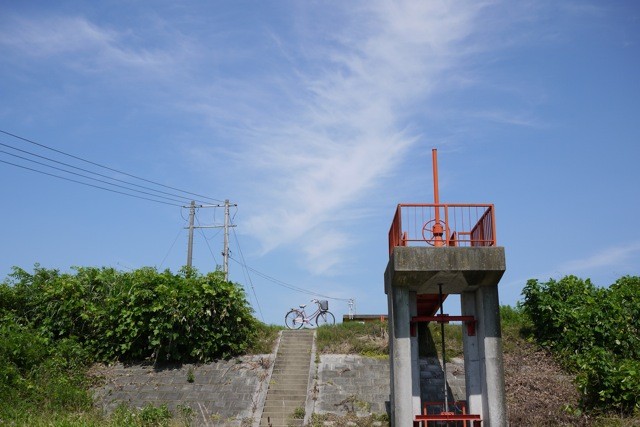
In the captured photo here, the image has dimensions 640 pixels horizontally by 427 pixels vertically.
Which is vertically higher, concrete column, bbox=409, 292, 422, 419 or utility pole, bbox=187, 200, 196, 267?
utility pole, bbox=187, 200, 196, 267

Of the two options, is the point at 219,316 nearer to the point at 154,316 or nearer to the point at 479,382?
the point at 154,316

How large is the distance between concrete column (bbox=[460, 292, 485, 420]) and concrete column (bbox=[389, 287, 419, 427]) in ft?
4.64

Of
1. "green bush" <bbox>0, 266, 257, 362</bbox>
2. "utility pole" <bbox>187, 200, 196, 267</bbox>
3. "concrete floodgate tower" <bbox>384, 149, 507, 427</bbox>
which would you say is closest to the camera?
"concrete floodgate tower" <bbox>384, 149, 507, 427</bbox>

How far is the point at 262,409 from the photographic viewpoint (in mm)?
18172

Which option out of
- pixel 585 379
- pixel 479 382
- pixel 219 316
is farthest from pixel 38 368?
pixel 585 379

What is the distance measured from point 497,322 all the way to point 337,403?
525cm

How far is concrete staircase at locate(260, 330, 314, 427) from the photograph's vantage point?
17797 millimetres

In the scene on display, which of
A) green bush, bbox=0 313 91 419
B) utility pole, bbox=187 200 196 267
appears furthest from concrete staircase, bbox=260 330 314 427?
utility pole, bbox=187 200 196 267

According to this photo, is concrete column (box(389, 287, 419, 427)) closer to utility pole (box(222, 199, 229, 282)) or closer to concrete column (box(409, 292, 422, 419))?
concrete column (box(409, 292, 422, 419))

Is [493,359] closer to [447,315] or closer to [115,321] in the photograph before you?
[447,315]

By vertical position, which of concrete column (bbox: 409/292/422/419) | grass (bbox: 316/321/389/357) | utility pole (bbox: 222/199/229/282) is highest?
utility pole (bbox: 222/199/229/282)

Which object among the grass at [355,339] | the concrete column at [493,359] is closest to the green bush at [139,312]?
the grass at [355,339]

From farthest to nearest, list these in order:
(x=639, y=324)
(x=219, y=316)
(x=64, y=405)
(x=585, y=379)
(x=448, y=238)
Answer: (x=219, y=316)
(x=639, y=324)
(x=64, y=405)
(x=585, y=379)
(x=448, y=238)

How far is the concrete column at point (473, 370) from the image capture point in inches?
608
